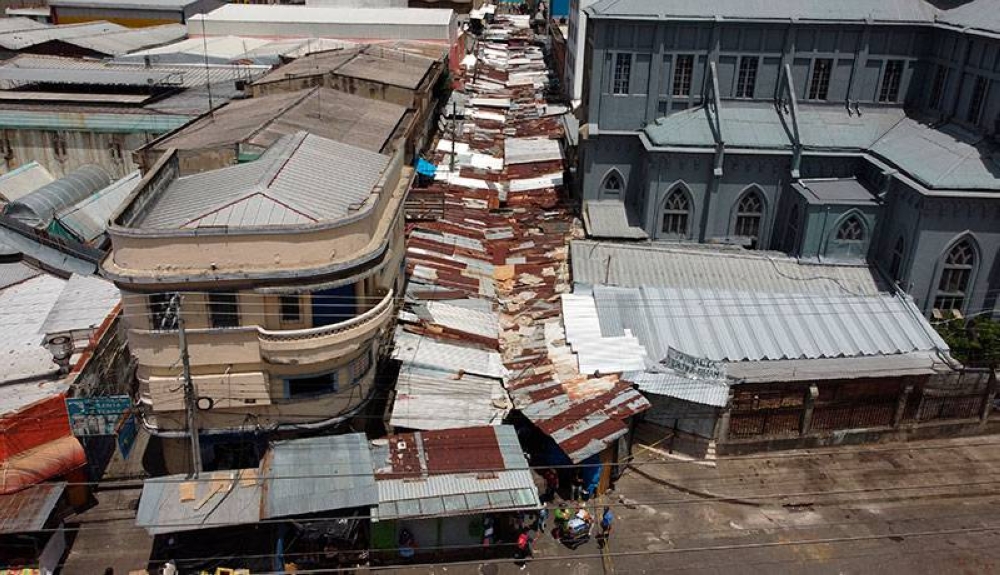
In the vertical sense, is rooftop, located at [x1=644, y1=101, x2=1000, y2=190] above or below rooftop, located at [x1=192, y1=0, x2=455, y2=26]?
below

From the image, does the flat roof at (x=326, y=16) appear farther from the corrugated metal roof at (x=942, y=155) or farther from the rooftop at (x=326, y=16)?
the corrugated metal roof at (x=942, y=155)

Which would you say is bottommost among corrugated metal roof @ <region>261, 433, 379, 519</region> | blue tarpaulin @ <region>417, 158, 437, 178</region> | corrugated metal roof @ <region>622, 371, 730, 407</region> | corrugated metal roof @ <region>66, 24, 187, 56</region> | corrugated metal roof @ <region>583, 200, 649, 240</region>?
corrugated metal roof @ <region>261, 433, 379, 519</region>

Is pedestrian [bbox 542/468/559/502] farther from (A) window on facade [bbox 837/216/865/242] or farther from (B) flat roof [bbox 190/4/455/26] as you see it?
(B) flat roof [bbox 190/4/455/26]

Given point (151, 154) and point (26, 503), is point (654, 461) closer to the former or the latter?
point (26, 503)

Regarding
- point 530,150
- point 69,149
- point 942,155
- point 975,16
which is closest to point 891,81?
point 975,16

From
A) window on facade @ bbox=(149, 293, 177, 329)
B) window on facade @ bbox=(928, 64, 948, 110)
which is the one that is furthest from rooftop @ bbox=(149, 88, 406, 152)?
window on facade @ bbox=(928, 64, 948, 110)

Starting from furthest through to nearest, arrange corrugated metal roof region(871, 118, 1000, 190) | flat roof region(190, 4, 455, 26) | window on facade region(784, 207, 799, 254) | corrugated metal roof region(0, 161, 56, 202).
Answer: flat roof region(190, 4, 455, 26), corrugated metal roof region(0, 161, 56, 202), window on facade region(784, 207, 799, 254), corrugated metal roof region(871, 118, 1000, 190)
